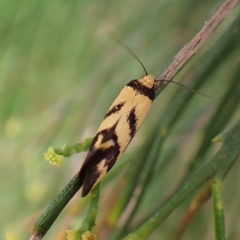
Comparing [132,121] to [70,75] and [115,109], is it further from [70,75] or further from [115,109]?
[70,75]

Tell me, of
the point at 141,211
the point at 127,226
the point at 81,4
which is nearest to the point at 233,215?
the point at 141,211

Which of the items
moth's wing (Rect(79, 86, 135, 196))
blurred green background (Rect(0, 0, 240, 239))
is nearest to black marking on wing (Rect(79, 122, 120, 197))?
moth's wing (Rect(79, 86, 135, 196))

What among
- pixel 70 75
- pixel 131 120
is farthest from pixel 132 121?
pixel 70 75

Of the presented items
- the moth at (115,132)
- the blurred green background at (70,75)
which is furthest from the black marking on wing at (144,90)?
the blurred green background at (70,75)

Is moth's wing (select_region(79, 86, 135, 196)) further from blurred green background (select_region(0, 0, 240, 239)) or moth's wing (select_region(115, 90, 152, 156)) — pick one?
blurred green background (select_region(0, 0, 240, 239))

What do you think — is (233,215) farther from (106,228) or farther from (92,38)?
(92,38)

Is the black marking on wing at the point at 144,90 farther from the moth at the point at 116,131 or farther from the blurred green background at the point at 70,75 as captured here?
the blurred green background at the point at 70,75

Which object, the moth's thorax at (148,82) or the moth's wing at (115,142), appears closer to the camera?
the moth's wing at (115,142)
